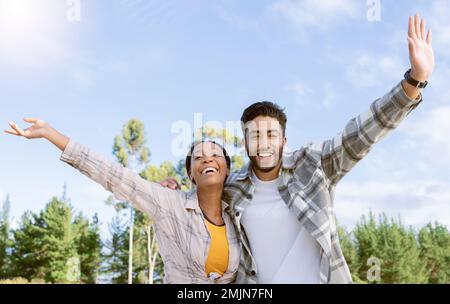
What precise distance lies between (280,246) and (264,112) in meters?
0.97

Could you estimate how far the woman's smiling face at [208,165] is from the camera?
3.65 m

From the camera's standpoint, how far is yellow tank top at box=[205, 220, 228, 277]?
3504 mm

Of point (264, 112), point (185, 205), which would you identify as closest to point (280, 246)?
point (185, 205)

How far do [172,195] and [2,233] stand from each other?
1236 inches

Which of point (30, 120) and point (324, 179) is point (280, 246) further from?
point (30, 120)

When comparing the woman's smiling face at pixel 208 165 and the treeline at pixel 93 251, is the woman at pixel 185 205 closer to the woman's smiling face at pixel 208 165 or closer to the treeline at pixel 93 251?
the woman's smiling face at pixel 208 165

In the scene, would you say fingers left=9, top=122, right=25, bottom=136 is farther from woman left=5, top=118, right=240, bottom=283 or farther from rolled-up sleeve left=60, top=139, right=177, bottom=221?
rolled-up sleeve left=60, top=139, right=177, bottom=221

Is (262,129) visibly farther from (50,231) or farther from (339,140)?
(50,231)

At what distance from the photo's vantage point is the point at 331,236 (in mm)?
3555

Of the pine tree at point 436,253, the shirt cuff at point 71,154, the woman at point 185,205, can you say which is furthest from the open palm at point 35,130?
the pine tree at point 436,253

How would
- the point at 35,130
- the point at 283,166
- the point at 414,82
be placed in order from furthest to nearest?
the point at 283,166, the point at 35,130, the point at 414,82

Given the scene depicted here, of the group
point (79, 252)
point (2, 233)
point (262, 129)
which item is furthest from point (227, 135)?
point (262, 129)

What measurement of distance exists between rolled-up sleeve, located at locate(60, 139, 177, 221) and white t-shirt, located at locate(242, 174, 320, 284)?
646 millimetres

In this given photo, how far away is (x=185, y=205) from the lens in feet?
12.1
